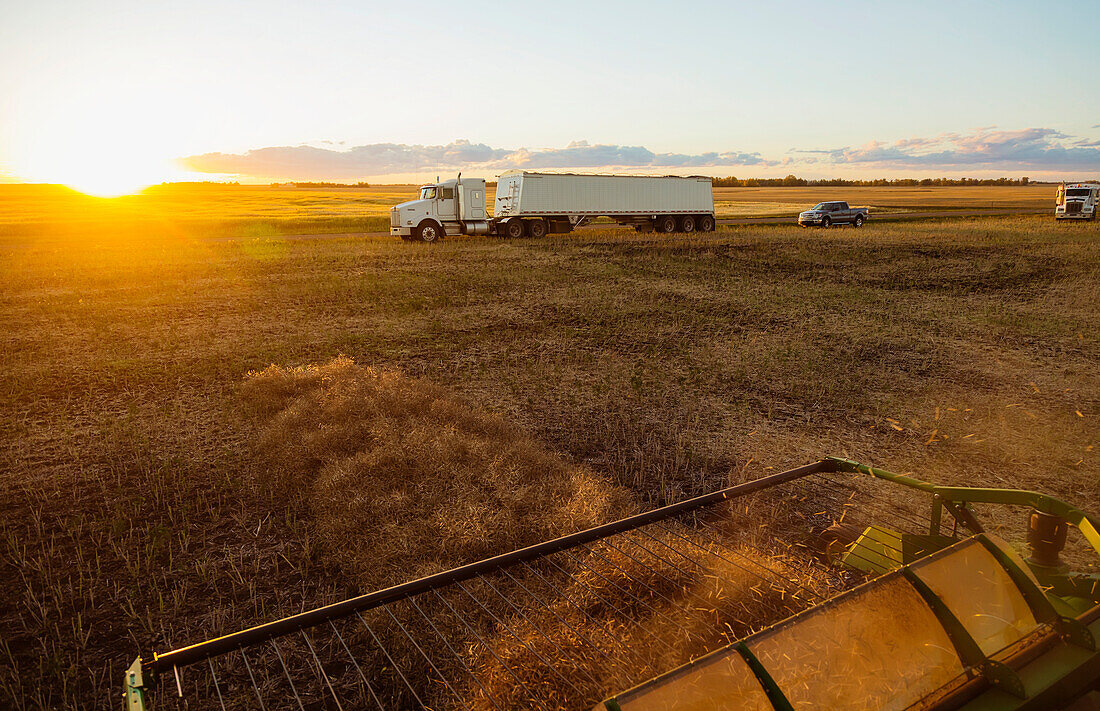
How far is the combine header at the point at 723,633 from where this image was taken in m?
2.40

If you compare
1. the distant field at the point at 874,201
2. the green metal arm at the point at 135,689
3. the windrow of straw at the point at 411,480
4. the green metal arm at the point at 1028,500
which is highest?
the distant field at the point at 874,201

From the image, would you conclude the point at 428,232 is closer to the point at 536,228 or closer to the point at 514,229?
the point at 514,229

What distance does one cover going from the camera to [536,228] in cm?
3566

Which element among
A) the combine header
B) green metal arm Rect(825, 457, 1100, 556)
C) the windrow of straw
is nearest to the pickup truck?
the windrow of straw

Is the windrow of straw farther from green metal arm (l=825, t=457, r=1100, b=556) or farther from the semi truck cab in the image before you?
the semi truck cab

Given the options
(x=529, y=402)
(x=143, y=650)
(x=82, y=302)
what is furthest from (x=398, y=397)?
(x=82, y=302)

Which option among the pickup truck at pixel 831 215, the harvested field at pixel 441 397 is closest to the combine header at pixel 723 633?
the harvested field at pixel 441 397

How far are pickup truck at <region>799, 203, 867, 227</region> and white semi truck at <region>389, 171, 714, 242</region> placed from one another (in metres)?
7.08

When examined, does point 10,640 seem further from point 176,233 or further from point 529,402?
point 176,233

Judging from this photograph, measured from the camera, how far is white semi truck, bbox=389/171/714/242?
33.2 meters

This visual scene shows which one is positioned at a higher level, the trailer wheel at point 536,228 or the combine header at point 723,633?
the trailer wheel at point 536,228

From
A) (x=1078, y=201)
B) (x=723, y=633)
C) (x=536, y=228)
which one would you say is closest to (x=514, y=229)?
(x=536, y=228)

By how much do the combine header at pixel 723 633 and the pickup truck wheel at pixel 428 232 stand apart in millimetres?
29882

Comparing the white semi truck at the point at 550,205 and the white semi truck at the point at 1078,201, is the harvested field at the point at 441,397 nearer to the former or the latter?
the white semi truck at the point at 550,205
